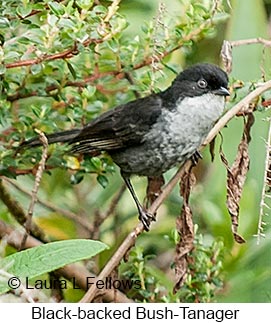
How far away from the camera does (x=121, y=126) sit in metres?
2.59

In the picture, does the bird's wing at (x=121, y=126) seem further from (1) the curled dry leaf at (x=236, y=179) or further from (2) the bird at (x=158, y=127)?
(1) the curled dry leaf at (x=236, y=179)

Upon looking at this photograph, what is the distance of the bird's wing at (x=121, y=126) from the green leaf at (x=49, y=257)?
0.77 meters

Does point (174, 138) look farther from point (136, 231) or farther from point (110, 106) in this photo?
point (136, 231)

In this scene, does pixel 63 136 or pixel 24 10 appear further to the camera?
pixel 63 136

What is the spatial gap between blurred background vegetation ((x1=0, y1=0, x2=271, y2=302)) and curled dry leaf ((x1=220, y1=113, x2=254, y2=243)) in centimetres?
11

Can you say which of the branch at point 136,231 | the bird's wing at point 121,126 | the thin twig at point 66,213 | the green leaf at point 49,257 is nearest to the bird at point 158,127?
the bird's wing at point 121,126

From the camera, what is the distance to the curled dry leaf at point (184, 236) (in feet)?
6.92

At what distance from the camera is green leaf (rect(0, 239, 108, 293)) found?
5.34 feet

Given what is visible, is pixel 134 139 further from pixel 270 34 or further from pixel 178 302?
pixel 270 34

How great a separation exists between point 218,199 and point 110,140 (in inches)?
15.2

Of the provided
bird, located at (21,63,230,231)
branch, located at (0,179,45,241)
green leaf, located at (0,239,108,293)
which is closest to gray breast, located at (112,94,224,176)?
bird, located at (21,63,230,231)

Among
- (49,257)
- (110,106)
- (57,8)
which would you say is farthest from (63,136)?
(49,257)

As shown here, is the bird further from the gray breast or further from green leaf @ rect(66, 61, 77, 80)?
green leaf @ rect(66, 61, 77, 80)

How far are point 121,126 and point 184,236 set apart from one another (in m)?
0.56
